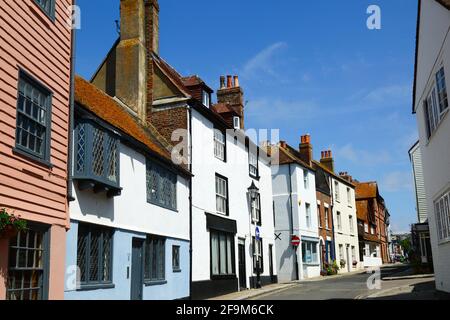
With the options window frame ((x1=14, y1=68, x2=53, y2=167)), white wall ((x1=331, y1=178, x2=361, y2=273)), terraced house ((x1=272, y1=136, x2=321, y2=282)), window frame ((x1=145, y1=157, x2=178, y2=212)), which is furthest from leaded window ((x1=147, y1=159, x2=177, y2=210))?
white wall ((x1=331, y1=178, x2=361, y2=273))

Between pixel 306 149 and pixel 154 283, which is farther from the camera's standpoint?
pixel 306 149

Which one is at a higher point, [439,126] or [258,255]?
[439,126]

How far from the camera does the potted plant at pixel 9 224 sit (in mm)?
7914

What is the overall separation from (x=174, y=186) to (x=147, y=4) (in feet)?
30.0

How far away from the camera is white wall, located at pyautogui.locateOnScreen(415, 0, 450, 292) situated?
12.2 metres

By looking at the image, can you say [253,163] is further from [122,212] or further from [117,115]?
[122,212]

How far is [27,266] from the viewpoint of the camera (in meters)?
9.09

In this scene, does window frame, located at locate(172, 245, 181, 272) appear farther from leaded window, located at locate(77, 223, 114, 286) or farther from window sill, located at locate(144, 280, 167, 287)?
leaded window, located at locate(77, 223, 114, 286)

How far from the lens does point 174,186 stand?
1823 cm

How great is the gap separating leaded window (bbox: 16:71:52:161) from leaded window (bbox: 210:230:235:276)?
12320mm

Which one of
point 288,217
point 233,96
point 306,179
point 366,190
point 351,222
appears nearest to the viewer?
point 233,96

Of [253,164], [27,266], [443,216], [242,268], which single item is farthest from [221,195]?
[27,266]

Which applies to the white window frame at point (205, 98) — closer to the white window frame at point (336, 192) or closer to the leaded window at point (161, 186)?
the leaded window at point (161, 186)

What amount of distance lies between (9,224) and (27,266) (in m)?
1.39
